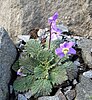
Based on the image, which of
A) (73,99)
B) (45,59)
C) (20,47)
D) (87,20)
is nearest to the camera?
(73,99)

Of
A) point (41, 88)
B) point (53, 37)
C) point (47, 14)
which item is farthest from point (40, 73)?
point (47, 14)

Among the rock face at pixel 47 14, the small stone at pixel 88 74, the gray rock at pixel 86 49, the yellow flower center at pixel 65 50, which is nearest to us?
the yellow flower center at pixel 65 50

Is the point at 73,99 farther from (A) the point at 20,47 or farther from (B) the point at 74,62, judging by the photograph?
(A) the point at 20,47

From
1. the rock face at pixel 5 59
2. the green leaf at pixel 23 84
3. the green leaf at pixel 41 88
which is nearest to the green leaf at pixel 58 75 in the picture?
the green leaf at pixel 41 88

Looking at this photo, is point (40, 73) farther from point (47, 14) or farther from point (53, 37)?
point (47, 14)

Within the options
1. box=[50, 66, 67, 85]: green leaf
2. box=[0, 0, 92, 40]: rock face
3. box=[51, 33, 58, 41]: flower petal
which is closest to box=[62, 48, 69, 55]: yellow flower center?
box=[50, 66, 67, 85]: green leaf

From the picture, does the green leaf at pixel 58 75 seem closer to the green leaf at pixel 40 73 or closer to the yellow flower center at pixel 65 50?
the green leaf at pixel 40 73

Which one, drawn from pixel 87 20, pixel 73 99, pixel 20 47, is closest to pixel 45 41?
pixel 20 47
